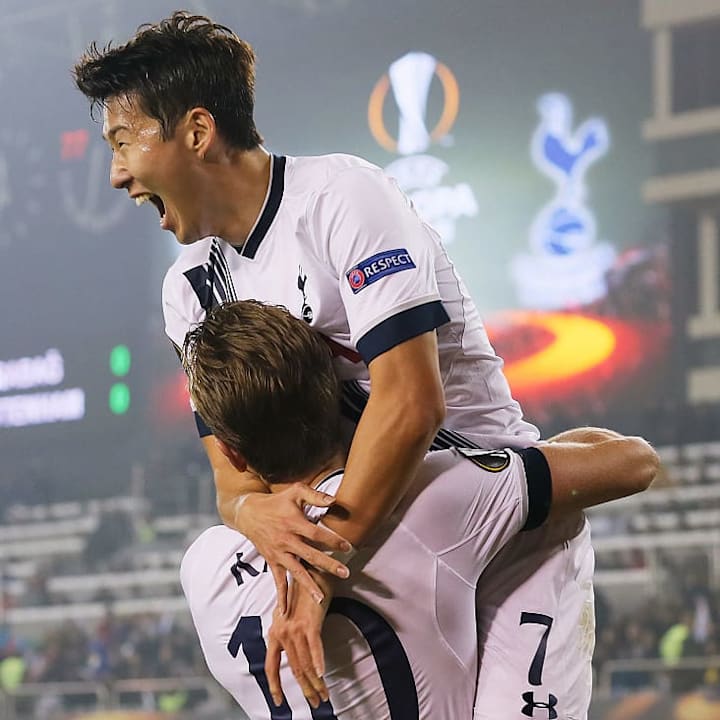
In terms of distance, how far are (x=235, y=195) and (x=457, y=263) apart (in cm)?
311

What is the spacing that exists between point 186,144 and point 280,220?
13cm

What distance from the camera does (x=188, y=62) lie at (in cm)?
138

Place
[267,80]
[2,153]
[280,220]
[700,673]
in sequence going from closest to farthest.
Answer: [280,220]
[700,673]
[267,80]
[2,153]

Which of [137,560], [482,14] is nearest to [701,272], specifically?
[482,14]

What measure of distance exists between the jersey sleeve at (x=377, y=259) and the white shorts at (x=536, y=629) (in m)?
0.28

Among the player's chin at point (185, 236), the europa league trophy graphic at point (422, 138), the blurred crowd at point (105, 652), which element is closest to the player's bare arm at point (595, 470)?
the player's chin at point (185, 236)

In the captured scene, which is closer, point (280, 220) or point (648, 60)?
point (280, 220)

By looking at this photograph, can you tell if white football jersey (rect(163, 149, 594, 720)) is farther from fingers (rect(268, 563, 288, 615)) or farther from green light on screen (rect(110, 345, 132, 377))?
green light on screen (rect(110, 345, 132, 377))

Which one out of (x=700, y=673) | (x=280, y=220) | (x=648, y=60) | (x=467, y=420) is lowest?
(x=700, y=673)

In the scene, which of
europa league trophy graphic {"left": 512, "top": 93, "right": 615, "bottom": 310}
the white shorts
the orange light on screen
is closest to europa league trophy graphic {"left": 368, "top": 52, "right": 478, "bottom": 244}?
europa league trophy graphic {"left": 512, "top": 93, "right": 615, "bottom": 310}

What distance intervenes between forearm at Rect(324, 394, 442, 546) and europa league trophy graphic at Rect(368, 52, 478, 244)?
11.1 feet

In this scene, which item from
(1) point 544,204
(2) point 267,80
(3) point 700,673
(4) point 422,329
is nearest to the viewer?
(4) point 422,329

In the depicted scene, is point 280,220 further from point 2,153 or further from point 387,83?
point 2,153

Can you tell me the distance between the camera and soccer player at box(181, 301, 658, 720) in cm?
110
